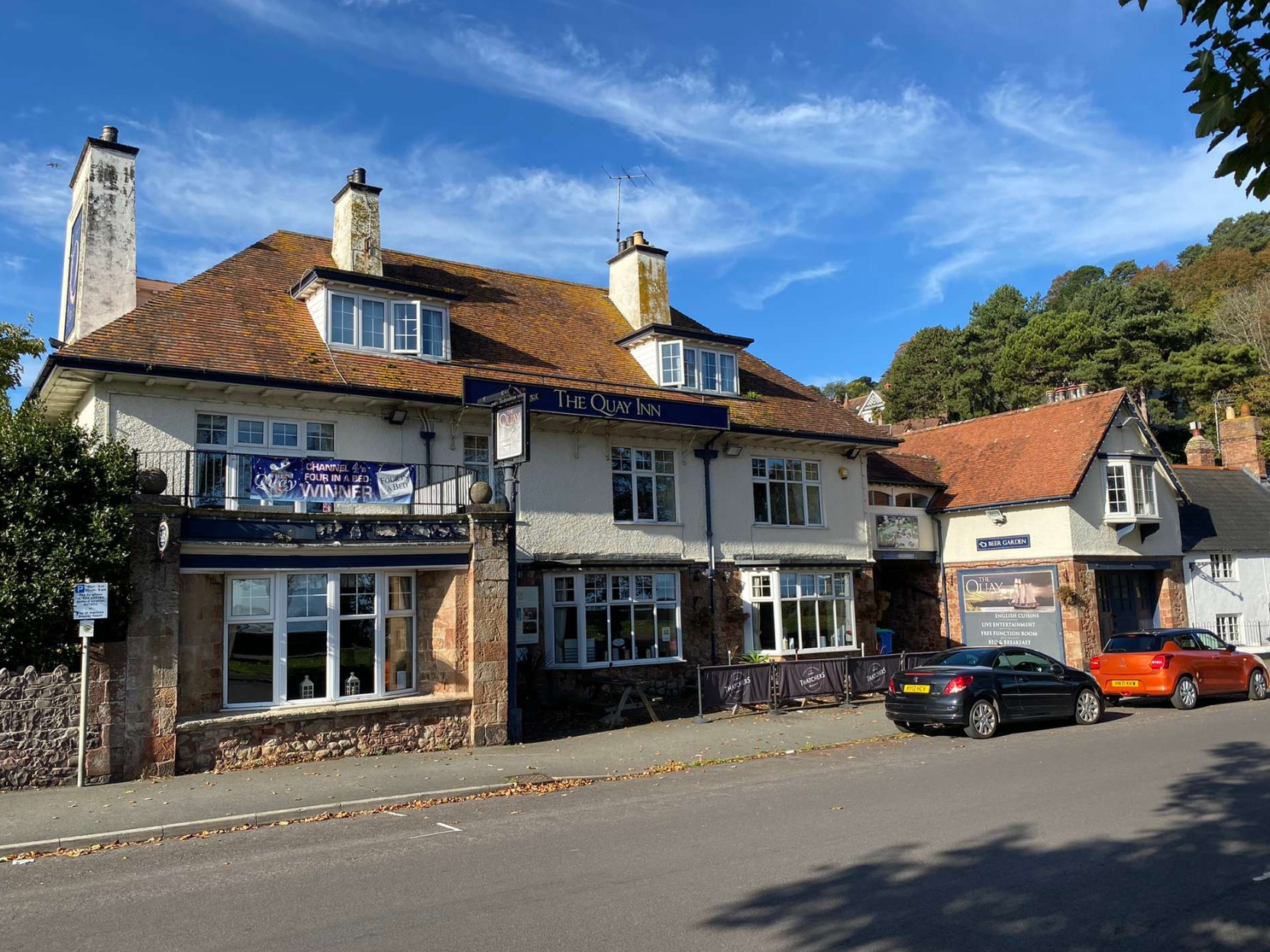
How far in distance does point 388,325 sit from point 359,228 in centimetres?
284

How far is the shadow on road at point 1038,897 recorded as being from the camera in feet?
20.3

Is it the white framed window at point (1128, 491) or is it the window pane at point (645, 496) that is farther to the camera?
the white framed window at point (1128, 491)

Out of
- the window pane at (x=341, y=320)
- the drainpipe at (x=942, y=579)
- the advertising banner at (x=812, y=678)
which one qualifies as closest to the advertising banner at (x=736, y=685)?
the advertising banner at (x=812, y=678)

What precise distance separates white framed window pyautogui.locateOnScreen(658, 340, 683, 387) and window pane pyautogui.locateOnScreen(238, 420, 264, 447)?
9.44m

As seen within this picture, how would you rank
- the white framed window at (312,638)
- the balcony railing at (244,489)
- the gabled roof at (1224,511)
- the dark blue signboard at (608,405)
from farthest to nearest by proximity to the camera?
the gabled roof at (1224,511) < the dark blue signboard at (608,405) < the balcony railing at (244,489) < the white framed window at (312,638)

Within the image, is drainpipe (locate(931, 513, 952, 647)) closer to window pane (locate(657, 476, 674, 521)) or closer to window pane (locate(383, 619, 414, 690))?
window pane (locate(657, 476, 674, 521))

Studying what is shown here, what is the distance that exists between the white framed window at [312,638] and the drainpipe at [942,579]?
17.0 meters

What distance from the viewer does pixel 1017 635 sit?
1045 inches

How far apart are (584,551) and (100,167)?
11861 millimetres

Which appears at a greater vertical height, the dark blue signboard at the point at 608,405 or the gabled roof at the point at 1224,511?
the dark blue signboard at the point at 608,405

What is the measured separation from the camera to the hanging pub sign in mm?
15516

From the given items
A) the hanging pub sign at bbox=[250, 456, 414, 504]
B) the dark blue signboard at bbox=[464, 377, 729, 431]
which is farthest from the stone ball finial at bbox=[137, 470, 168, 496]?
the dark blue signboard at bbox=[464, 377, 729, 431]

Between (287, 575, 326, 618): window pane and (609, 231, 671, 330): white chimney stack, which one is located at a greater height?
(609, 231, 671, 330): white chimney stack

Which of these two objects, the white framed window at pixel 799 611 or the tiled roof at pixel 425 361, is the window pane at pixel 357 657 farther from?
the white framed window at pixel 799 611
